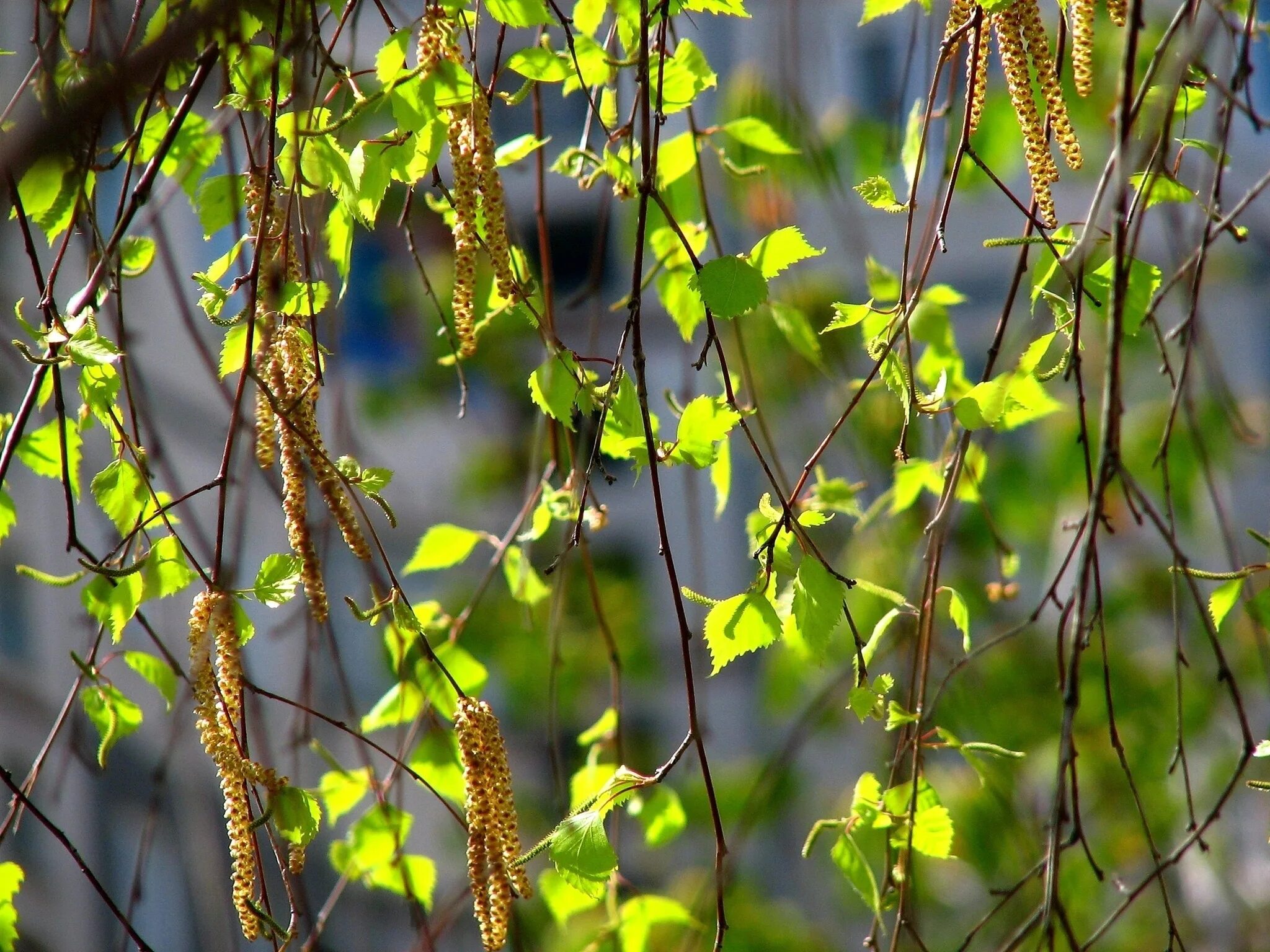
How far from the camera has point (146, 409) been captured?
822mm

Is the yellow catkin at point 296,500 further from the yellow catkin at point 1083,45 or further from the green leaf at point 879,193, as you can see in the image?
the yellow catkin at point 1083,45

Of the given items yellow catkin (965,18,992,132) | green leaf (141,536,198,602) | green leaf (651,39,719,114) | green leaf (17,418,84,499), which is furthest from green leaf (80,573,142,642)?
yellow catkin (965,18,992,132)

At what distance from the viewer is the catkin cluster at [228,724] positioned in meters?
0.64

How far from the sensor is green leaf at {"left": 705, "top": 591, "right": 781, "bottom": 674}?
70 centimetres

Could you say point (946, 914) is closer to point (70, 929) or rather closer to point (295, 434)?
point (295, 434)

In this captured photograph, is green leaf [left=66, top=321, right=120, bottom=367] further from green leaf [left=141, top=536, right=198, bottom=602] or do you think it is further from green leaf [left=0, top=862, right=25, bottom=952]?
green leaf [left=0, top=862, right=25, bottom=952]

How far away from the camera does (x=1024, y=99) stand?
67cm

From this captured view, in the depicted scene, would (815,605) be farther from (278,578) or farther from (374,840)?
(374,840)

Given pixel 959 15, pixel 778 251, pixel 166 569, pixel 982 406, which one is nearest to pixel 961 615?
pixel 982 406

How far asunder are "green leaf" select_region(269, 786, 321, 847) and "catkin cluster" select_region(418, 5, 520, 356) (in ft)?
0.99

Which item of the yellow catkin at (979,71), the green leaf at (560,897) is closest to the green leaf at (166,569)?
the green leaf at (560,897)

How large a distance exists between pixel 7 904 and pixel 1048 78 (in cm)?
86

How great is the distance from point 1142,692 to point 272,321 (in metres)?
1.81

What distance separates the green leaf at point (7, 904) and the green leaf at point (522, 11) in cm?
65
